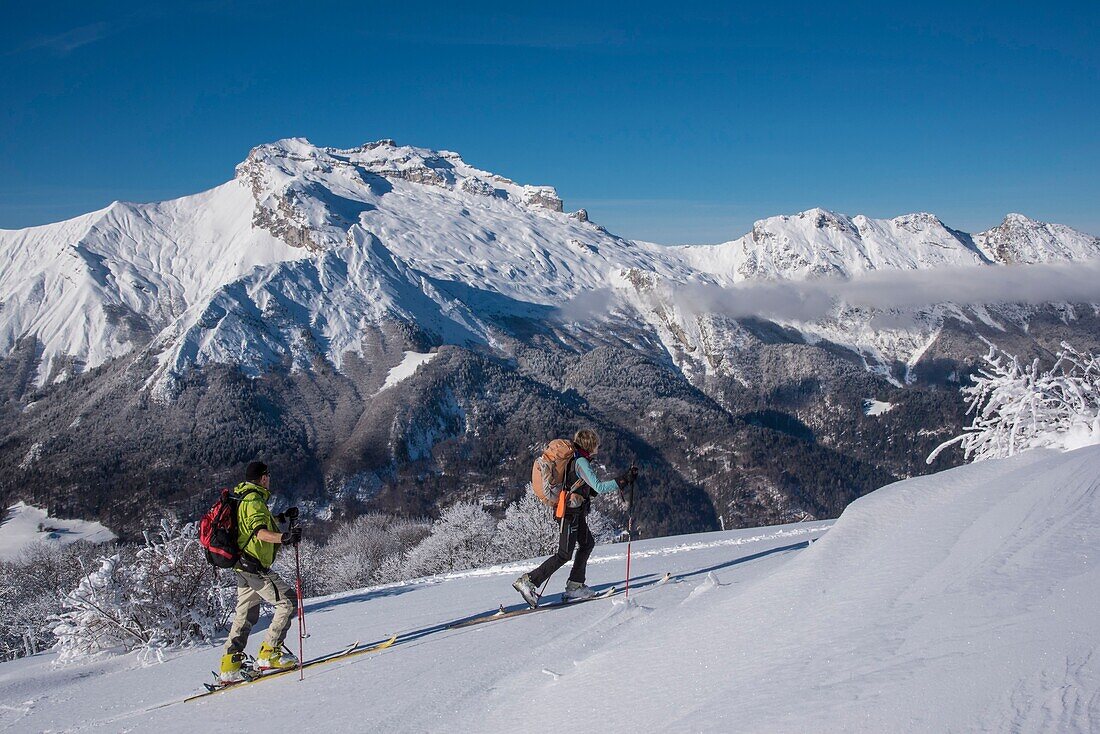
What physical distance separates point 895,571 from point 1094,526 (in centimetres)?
150

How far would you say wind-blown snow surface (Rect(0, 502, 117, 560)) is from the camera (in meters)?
127

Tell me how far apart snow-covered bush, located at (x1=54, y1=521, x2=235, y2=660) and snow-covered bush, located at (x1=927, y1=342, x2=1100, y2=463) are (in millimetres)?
12911

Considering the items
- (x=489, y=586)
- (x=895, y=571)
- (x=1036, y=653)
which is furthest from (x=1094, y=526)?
(x=489, y=586)

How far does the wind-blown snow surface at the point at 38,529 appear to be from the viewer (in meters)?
127

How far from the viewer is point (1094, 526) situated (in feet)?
19.2

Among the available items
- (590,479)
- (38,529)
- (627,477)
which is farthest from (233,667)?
(38,529)

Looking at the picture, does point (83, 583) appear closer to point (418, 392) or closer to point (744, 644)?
point (744, 644)

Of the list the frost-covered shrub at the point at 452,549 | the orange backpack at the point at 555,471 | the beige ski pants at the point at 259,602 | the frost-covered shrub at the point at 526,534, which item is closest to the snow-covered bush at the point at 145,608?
the beige ski pants at the point at 259,602

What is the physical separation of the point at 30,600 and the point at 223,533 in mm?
55010

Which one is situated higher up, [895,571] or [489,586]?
[895,571]

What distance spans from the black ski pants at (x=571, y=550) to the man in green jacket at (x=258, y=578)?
3.31m

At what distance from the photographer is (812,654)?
4996 mm

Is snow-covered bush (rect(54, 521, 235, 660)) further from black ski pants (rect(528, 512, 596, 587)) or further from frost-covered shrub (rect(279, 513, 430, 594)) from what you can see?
frost-covered shrub (rect(279, 513, 430, 594))

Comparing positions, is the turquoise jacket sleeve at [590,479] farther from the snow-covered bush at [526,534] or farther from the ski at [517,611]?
the snow-covered bush at [526,534]
